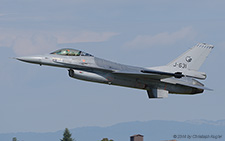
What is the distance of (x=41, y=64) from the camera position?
3791 cm

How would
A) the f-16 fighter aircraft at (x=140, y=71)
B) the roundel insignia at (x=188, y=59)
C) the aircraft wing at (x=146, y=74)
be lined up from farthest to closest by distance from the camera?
1. the roundel insignia at (x=188, y=59)
2. the aircraft wing at (x=146, y=74)
3. the f-16 fighter aircraft at (x=140, y=71)

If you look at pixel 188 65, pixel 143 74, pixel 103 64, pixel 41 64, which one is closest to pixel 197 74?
pixel 188 65

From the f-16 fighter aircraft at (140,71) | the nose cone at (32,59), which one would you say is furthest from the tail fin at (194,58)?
the nose cone at (32,59)

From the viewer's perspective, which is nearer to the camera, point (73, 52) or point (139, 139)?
point (73, 52)

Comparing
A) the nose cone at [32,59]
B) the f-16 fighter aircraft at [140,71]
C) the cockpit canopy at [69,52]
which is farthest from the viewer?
the cockpit canopy at [69,52]

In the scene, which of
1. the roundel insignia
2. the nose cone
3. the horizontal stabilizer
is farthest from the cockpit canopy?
the roundel insignia

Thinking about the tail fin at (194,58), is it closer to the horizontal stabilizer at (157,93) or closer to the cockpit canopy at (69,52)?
the horizontal stabilizer at (157,93)

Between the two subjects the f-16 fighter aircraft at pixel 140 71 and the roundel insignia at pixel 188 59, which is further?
the roundel insignia at pixel 188 59

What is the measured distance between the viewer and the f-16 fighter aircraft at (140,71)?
38.2 metres

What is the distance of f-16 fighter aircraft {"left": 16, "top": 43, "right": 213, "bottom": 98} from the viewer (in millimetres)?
38250

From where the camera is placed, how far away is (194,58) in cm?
4312

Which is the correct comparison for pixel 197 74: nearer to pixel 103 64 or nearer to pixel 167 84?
pixel 167 84

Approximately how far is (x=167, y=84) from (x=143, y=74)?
119 inches

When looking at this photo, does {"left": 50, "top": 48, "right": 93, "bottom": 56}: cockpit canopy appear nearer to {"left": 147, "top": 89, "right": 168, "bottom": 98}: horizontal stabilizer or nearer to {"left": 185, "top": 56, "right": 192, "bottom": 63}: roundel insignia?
{"left": 147, "top": 89, "right": 168, "bottom": 98}: horizontal stabilizer
